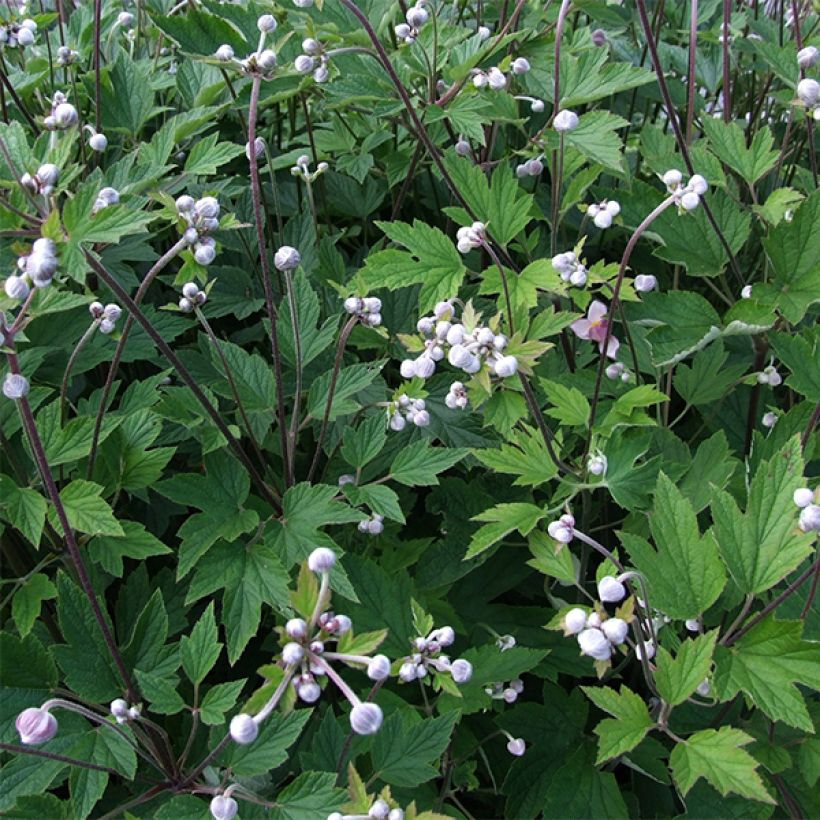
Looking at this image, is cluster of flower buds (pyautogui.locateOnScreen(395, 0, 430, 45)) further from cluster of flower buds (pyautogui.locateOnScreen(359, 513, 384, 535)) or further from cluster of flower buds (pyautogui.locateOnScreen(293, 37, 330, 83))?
cluster of flower buds (pyautogui.locateOnScreen(359, 513, 384, 535))

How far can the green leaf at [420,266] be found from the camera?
1590 mm

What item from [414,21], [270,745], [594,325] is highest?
[414,21]

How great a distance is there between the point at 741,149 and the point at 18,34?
1.63 m

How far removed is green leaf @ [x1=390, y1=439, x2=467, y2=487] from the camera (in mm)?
1456

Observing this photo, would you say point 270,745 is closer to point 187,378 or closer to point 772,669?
point 187,378

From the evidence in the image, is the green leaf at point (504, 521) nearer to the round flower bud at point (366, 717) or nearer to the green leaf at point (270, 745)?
the green leaf at point (270, 745)

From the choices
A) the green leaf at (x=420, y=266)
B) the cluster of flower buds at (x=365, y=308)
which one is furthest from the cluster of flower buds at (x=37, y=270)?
the green leaf at (x=420, y=266)

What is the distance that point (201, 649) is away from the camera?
1.24 m

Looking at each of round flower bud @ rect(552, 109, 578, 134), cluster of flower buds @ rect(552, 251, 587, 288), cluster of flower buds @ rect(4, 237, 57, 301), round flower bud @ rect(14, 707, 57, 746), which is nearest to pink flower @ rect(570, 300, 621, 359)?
cluster of flower buds @ rect(552, 251, 587, 288)

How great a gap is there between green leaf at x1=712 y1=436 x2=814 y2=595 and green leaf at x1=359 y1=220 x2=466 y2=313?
0.65 m

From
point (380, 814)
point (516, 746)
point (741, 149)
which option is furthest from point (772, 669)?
point (741, 149)

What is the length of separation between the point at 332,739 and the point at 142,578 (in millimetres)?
472

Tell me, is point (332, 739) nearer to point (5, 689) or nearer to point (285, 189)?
point (5, 689)

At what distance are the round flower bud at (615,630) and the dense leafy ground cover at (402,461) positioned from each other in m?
0.02
